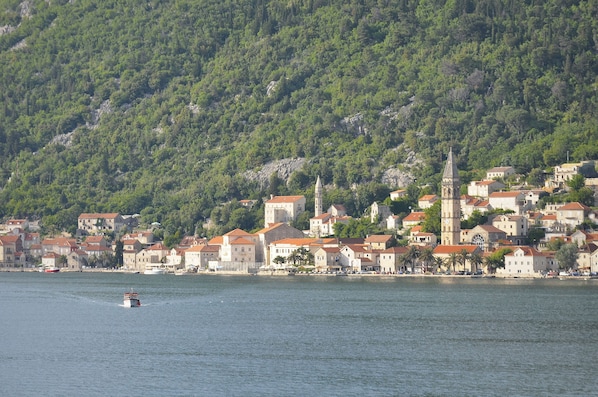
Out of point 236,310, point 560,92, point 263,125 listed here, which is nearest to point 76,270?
point 263,125

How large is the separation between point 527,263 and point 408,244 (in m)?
15.3

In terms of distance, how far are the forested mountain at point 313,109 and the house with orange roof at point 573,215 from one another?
14.9m

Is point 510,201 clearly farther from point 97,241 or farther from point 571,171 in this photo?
point 97,241

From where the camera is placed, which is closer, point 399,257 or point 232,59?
point 399,257

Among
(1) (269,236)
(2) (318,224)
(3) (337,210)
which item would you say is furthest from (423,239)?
(3) (337,210)

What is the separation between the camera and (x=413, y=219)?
12775 cm

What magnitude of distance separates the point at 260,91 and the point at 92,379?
132 metres

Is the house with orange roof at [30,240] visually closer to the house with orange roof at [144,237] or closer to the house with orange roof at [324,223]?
the house with orange roof at [144,237]

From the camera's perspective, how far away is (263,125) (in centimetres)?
17150

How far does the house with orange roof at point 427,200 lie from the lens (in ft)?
431

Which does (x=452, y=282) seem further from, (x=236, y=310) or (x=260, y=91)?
(x=260, y=91)

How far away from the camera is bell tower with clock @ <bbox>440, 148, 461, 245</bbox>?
118438 millimetres

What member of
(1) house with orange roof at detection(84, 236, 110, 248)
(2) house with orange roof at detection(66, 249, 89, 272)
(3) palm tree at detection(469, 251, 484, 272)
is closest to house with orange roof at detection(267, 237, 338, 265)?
(3) palm tree at detection(469, 251, 484, 272)

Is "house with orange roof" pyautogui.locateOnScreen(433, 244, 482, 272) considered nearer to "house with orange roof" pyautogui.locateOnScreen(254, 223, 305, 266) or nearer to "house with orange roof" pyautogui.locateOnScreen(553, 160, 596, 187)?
"house with orange roof" pyautogui.locateOnScreen(553, 160, 596, 187)
